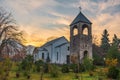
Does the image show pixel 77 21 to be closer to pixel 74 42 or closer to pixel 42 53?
pixel 74 42

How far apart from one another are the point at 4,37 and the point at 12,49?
253cm

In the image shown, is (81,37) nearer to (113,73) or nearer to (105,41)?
(113,73)

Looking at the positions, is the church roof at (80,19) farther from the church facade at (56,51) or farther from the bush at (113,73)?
the bush at (113,73)

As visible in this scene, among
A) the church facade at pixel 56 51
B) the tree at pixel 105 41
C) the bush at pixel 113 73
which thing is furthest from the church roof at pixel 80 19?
the tree at pixel 105 41

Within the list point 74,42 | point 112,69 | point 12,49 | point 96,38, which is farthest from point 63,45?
point 112,69

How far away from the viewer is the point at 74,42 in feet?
153

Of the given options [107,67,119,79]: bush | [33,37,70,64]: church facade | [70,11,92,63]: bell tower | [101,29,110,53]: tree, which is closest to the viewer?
[107,67,119,79]: bush

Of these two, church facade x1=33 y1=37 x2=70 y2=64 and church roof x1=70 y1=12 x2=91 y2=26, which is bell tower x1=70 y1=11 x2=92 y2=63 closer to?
church roof x1=70 y1=12 x2=91 y2=26

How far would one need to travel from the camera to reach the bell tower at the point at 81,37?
45.5 m

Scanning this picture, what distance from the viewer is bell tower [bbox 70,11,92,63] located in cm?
4553

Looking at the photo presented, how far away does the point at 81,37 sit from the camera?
45656mm

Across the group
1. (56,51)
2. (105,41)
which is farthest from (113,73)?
(105,41)

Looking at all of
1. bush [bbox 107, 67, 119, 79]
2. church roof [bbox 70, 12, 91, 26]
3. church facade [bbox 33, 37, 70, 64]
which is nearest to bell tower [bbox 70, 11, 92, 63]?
church roof [bbox 70, 12, 91, 26]

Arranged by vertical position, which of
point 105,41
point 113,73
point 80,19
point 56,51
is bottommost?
point 113,73
